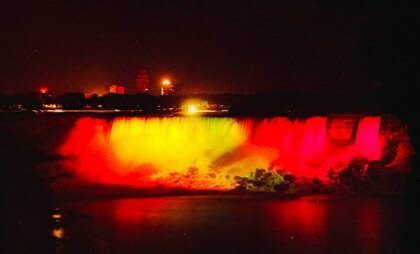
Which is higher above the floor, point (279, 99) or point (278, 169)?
point (279, 99)

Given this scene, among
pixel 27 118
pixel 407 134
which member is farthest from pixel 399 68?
pixel 27 118

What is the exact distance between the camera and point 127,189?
75.7ft

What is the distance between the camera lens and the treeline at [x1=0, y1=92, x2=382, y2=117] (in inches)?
1590

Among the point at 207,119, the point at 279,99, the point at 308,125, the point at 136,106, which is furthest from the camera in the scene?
the point at 136,106

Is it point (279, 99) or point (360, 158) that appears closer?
point (360, 158)

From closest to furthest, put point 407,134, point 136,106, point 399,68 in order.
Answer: point 399,68 < point 407,134 < point 136,106

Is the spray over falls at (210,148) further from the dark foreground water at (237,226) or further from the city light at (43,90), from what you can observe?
the city light at (43,90)

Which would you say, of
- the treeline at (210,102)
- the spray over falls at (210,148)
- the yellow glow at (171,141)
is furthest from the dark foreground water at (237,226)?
the treeline at (210,102)

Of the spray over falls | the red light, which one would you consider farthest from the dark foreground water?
the red light

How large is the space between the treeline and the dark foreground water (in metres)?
19.3

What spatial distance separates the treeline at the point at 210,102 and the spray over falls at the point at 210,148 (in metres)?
10.9

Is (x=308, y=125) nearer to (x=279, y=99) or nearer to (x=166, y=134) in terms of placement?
(x=166, y=134)

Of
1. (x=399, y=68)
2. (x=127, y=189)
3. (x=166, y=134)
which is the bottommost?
(x=127, y=189)

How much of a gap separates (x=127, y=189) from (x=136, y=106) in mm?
28379
